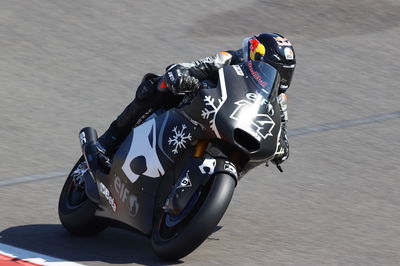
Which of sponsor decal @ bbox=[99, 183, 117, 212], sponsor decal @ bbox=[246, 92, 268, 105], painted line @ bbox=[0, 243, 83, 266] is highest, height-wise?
sponsor decal @ bbox=[246, 92, 268, 105]

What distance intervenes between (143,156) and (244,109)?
0.79 meters

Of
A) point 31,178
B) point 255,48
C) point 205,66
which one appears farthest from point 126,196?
point 31,178

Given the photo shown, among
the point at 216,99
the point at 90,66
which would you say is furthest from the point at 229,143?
the point at 90,66

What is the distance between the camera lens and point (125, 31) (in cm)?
1152

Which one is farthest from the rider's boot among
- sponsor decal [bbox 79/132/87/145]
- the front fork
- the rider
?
sponsor decal [bbox 79/132/87/145]

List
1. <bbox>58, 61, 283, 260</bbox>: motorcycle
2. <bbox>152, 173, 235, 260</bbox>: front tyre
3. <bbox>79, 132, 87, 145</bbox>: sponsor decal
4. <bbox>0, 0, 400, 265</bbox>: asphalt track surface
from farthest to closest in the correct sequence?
<bbox>79, 132, 87, 145</bbox>: sponsor decal, <bbox>0, 0, 400, 265</bbox>: asphalt track surface, <bbox>58, 61, 283, 260</bbox>: motorcycle, <bbox>152, 173, 235, 260</bbox>: front tyre

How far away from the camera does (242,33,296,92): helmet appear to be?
5602mm

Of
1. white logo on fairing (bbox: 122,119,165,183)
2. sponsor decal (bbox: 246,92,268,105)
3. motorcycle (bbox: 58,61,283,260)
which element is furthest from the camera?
white logo on fairing (bbox: 122,119,165,183)

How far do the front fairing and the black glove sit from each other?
0.07 m

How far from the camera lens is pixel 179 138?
542 centimetres

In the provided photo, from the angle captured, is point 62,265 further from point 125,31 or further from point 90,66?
point 125,31

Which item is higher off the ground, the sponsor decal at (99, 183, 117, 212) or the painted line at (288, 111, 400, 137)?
the sponsor decal at (99, 183, 117, 212)

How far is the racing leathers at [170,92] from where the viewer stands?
5441 millimetres

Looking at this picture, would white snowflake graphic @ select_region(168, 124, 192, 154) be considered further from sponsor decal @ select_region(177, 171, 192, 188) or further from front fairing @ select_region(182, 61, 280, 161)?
sponsor decal @ select_region(177, 171, 192, 188)
